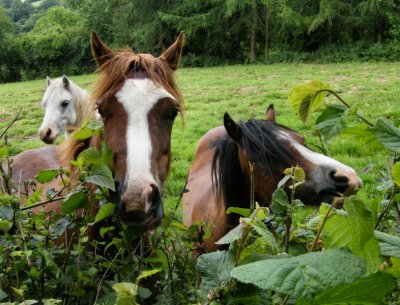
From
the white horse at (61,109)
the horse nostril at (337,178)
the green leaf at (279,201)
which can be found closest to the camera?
the green leaf at (279,201)

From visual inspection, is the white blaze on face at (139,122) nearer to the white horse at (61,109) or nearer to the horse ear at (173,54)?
the horse ear at (173,54)

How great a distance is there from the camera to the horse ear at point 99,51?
93.9 inches

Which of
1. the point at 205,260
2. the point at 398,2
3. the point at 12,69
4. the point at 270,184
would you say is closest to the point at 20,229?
the point at 205,260

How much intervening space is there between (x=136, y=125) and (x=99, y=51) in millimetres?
745

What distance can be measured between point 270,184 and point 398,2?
23940mm

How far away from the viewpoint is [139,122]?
6.26ft

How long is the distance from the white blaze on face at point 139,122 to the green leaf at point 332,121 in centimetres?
92

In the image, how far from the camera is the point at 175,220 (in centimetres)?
141

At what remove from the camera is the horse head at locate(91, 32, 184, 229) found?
5.29ft

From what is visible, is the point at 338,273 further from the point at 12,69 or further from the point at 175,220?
the point at 12,69

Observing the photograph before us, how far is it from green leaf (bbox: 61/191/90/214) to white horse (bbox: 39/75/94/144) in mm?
5925

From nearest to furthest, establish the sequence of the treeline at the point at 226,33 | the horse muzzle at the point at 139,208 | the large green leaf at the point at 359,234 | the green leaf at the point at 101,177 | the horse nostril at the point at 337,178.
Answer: the large green leaf at the point at 359,234
the green leaf at the point at 101,177
the horse muzzle at the point at 139,208
the horse nostril at the point at 337,178
the treeline at the point at 226,33

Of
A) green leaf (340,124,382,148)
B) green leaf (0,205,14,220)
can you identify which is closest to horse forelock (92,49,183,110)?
green leaf (0,205,14,220)

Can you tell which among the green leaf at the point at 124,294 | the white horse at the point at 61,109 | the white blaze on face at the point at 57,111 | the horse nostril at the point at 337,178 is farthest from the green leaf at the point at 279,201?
the white blaze on face at the point at 57,111
